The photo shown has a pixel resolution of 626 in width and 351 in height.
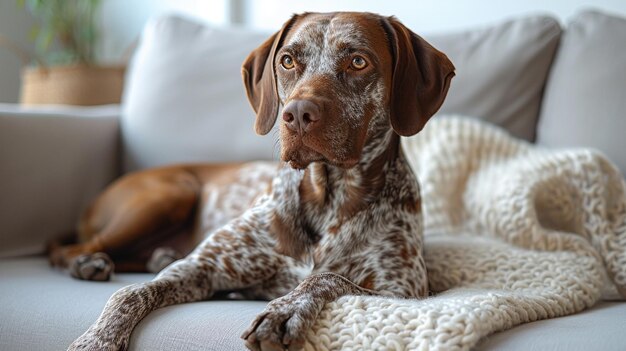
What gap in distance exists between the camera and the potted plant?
13.5ft

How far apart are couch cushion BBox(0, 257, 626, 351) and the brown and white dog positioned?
3.4 inches

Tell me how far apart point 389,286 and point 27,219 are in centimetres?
160

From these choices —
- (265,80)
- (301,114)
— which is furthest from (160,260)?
(301,114)

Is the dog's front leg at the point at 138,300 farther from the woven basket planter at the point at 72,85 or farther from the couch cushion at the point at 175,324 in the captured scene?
the woven basket planter at the point at 72,85

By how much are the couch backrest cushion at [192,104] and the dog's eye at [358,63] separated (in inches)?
42.9

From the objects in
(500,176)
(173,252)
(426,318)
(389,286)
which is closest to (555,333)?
(426,318)

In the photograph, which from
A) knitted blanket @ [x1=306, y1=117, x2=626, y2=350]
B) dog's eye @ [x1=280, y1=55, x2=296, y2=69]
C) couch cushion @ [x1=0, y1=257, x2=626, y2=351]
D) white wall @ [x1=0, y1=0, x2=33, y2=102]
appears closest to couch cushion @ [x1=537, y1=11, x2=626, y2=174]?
knitted blanket @ [x1=306, y1=117, x2=626, y2=350]

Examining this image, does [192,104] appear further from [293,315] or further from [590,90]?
[293,315]

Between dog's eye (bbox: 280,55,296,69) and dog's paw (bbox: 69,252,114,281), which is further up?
dog's eye (bbox: 280,55,296,69)

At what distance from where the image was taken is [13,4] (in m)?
4.75

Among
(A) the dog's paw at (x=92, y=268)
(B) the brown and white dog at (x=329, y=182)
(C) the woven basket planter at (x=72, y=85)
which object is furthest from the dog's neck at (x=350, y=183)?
(C) the woven basket planter at (x=72, y=85)

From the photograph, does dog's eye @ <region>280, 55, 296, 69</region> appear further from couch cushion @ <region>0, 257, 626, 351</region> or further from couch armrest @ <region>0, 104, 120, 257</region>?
couch armrest @ <region>0, 104, 120, 257</region>

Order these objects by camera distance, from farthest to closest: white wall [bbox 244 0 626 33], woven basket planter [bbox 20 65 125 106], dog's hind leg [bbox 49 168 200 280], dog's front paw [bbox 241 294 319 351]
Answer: woven basket planter [bbox 20 65 125 106]
white wall [bbox 244 0 626 33]
dog's hind leg [bbox 49 168 200 280]
dog's front paw [bbox 241 294 319 351]

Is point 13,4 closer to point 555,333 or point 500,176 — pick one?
point 500,176
